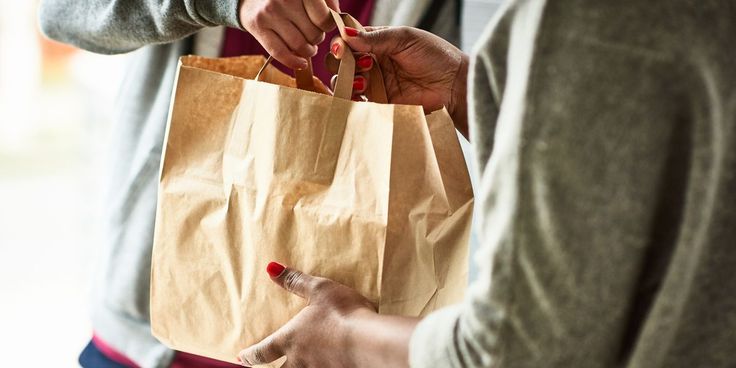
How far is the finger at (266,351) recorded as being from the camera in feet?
2.67

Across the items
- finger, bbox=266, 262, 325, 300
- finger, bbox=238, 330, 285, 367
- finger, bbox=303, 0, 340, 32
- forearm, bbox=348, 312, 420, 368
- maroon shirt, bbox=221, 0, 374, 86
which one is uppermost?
finger, bbox=303, 0, 340, 32

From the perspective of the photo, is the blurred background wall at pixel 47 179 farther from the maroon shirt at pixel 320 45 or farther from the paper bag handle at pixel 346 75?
the paper bag handle at pixel 346 75

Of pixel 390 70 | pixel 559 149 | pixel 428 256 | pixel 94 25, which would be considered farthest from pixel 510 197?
pixel 94 25

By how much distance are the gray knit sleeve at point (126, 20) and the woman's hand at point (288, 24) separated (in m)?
0.04

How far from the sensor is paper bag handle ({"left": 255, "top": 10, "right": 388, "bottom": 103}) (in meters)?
0.85

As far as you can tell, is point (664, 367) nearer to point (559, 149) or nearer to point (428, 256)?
point (559, 149)

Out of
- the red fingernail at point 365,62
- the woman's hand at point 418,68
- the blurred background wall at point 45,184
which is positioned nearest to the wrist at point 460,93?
the woman's hand at point 418,68

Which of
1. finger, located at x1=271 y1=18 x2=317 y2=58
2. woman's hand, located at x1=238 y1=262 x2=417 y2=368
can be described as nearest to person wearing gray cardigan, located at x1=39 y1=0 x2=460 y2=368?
finger, located at x1=271 y1=18 x2=317 y2=58

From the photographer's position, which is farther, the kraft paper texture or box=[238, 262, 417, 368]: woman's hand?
the kraft paper texture

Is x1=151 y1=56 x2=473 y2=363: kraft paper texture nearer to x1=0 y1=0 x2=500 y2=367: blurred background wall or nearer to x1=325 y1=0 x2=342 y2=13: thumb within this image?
x1=325 y1=0 x2=342 y2=13: thumb

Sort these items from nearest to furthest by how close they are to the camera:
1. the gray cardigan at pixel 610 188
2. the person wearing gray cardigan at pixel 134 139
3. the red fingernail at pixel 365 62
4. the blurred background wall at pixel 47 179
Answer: the gray cardigan at pixel 610 188, the red fingernail at pixel 365 62, the person wearing gray cardigan at pixel 134 139, the blurred background wall at pixel 47 179

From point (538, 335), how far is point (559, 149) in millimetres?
127

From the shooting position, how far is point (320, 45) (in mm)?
1165

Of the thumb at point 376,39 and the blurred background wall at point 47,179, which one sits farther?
the blurred background wall at point 47,179
